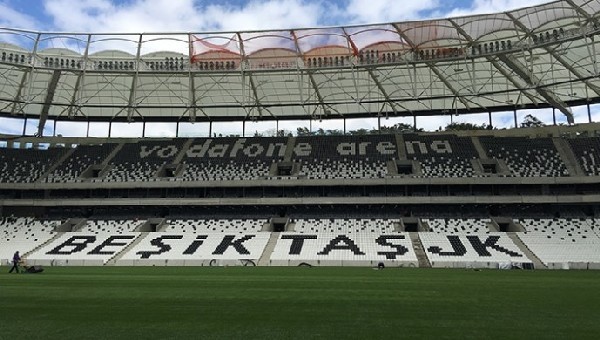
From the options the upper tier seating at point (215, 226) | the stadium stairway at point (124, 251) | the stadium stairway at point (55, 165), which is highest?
the stadium stairway at point (55, 165)

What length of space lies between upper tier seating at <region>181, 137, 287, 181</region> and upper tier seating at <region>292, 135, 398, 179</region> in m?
3.05

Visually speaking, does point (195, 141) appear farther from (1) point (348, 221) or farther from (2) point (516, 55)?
(2) point (516, 55)

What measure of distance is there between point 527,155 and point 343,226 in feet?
67.3

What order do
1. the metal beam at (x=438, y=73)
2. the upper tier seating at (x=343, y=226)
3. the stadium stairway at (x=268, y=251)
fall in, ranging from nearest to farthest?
the stadium stairway at (x=268, y=251) < the metal beam at (x=438, y=73) < the upper tier seating at (x=343, y=226)

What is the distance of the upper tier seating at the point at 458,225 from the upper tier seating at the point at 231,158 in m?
17.2

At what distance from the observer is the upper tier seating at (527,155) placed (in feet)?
155

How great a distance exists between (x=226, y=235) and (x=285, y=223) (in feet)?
19.4

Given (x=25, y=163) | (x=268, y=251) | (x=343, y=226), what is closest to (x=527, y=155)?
(x=343, y=226)

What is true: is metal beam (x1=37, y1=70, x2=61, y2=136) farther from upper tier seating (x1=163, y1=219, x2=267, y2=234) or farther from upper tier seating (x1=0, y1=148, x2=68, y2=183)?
upper tier seating (x1=163, y1=219, x2=267, y2=234)

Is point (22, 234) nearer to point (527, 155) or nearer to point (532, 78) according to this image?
point (532, 78)

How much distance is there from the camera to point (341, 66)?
42.7 m

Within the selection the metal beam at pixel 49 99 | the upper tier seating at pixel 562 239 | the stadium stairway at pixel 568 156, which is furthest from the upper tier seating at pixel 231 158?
the stadium stairway at pixel 568 156

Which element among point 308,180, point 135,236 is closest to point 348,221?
point 308,180

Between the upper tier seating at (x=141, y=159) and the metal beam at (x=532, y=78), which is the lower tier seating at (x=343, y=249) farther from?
the upper tier seating at (x=141, y=159)
